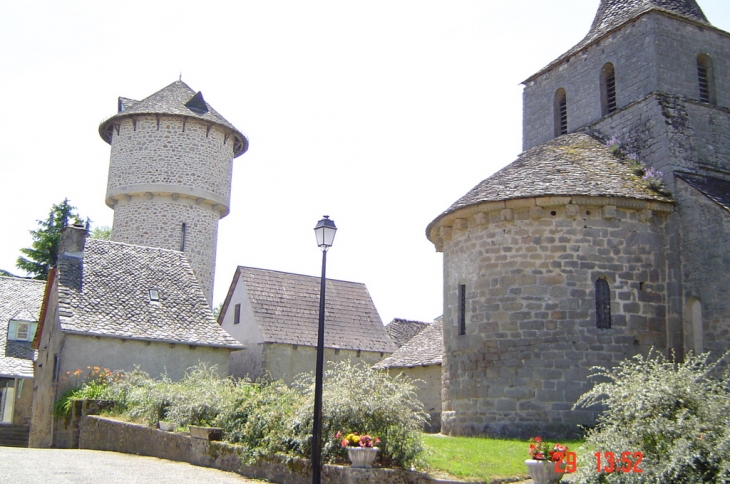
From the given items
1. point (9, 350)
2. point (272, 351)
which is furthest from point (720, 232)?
point (9, 350)

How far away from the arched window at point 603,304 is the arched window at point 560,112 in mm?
7456

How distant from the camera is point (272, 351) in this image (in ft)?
90.0

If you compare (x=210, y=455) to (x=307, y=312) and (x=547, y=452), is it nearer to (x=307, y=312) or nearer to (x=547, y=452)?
(x=547, y=452)

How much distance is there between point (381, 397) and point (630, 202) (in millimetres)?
8400

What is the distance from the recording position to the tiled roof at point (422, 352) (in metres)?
22.7

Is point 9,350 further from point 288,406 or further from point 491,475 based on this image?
point 491,475

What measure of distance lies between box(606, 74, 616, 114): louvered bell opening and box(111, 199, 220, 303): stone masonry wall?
795 inches

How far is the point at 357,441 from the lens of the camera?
34.4 feet

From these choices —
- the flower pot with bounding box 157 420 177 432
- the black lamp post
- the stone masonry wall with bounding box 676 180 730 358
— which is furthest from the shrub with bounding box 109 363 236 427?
the stone masonry wall with bounding box 676 180 730 358

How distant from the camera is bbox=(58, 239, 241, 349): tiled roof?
74.2ft

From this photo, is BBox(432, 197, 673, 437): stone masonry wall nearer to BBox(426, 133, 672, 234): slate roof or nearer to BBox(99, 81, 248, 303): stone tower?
BBox(426, 133, 672, 234): slate roof

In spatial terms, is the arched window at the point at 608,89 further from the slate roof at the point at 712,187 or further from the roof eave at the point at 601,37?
the slate roof at the point at 712,187

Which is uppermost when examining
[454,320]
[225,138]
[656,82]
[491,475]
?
[225,138]
